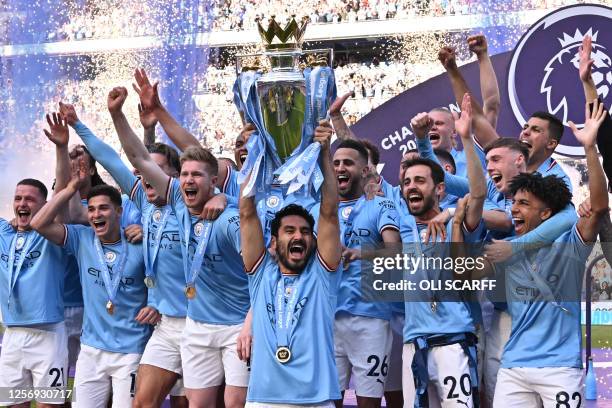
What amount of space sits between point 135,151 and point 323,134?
66.3 inches

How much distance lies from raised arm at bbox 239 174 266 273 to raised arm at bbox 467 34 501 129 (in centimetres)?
216

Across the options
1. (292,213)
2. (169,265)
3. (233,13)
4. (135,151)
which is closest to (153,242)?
(169,265)

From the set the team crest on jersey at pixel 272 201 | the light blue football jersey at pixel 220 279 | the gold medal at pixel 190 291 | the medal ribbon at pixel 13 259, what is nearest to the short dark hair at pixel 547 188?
the team crest on jersey at pixel 272 201

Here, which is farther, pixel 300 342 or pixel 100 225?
pixel 100 225

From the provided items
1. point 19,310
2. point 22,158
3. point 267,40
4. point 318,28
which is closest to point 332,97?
A: point 267,40

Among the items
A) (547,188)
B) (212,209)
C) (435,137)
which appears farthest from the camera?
(435,137)

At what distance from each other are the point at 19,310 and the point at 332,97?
2608mm

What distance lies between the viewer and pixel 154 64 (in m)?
13.4

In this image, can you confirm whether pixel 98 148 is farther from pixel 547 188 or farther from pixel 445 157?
pixel 547 188

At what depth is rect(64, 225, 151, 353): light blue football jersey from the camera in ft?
19.7

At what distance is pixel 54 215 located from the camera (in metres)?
6.06

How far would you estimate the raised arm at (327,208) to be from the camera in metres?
4.49

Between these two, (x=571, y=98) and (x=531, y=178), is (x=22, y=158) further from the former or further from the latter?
(x=531, y=178)

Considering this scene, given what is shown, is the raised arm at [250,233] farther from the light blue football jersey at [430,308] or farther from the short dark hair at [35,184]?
the short dark hair at [35,184]
